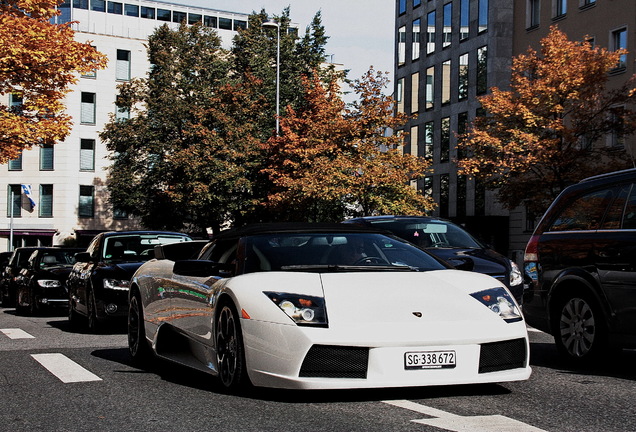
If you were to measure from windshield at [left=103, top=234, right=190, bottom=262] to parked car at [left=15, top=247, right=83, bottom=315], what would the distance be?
13.3 feet

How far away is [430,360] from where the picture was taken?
6.61 meters

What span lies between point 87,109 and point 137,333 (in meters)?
67.2

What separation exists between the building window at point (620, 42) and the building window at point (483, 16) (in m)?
11.5

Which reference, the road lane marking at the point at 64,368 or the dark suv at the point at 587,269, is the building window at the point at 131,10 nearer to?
the road lane marking at the point at 64,368

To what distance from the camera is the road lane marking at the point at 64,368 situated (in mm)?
8539

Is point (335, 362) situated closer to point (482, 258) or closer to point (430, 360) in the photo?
point (430, 360)

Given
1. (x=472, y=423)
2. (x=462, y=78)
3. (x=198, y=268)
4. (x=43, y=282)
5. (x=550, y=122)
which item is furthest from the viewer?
(x=462, y=78)

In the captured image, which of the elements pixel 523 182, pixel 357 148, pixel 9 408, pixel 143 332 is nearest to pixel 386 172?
pixel 357 148

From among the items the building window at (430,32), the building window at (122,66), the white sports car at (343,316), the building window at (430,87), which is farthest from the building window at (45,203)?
the white sports car at (343,316)

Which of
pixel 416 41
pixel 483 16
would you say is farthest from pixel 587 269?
pixel 416 41

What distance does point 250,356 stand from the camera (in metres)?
6.84

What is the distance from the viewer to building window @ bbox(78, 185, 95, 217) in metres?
74.9

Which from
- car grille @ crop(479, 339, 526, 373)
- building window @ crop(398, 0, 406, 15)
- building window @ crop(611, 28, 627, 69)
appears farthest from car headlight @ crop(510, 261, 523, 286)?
building window @ crop(398, 0, 406, 15)

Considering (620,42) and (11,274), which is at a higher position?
(620,42)
